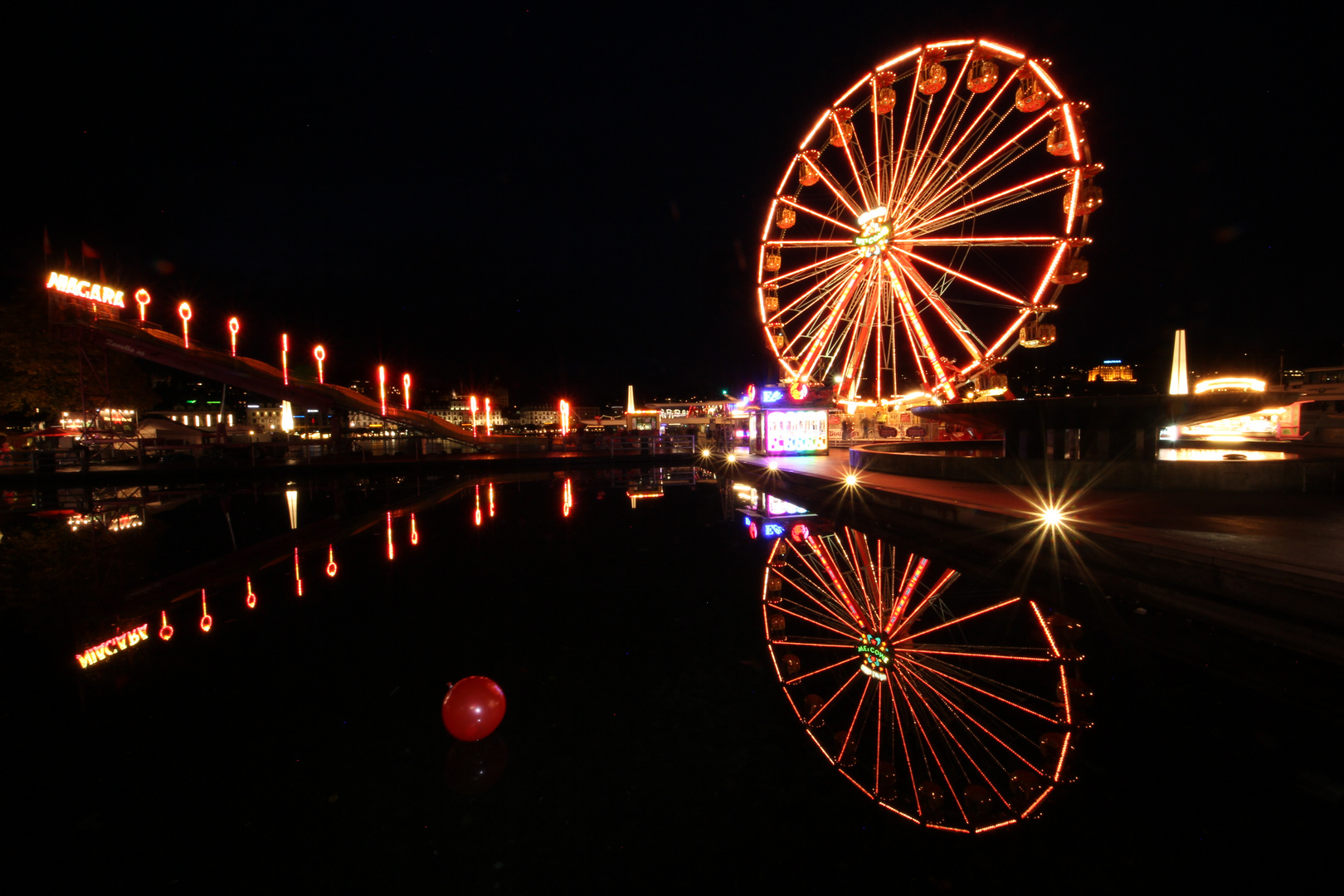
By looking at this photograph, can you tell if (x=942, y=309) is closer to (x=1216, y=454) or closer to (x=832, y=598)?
(x=1216, y=454)

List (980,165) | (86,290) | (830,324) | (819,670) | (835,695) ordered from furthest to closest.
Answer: (86,290) < (830,324) < (980,165) < (819,670) < (835,695)

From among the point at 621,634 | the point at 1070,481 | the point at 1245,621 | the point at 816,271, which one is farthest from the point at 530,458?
the point at 1245,621

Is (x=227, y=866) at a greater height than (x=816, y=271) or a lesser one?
lesser

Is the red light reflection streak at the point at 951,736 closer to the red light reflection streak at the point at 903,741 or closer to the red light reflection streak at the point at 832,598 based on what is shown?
the red light reflection streak at the point at 903,741

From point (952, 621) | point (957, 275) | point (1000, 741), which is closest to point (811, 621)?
point (952, 621)

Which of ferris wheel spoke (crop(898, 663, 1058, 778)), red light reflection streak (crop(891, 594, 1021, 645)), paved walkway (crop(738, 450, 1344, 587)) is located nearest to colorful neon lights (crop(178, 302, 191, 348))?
paved walkway (crop(738, 450, 1344, 587))

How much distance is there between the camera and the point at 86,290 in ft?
72.9

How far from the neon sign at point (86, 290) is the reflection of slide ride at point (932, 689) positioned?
28329mm

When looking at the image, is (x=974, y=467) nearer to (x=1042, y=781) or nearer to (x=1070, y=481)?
(x=1070, y=481)

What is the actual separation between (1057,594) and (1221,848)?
3645mm

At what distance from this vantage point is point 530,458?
24516 millimetres

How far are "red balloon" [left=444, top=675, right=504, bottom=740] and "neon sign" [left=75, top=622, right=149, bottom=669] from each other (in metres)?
3.16

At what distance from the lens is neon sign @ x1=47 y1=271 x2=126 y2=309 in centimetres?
2138

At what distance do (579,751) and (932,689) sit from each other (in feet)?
7.12
